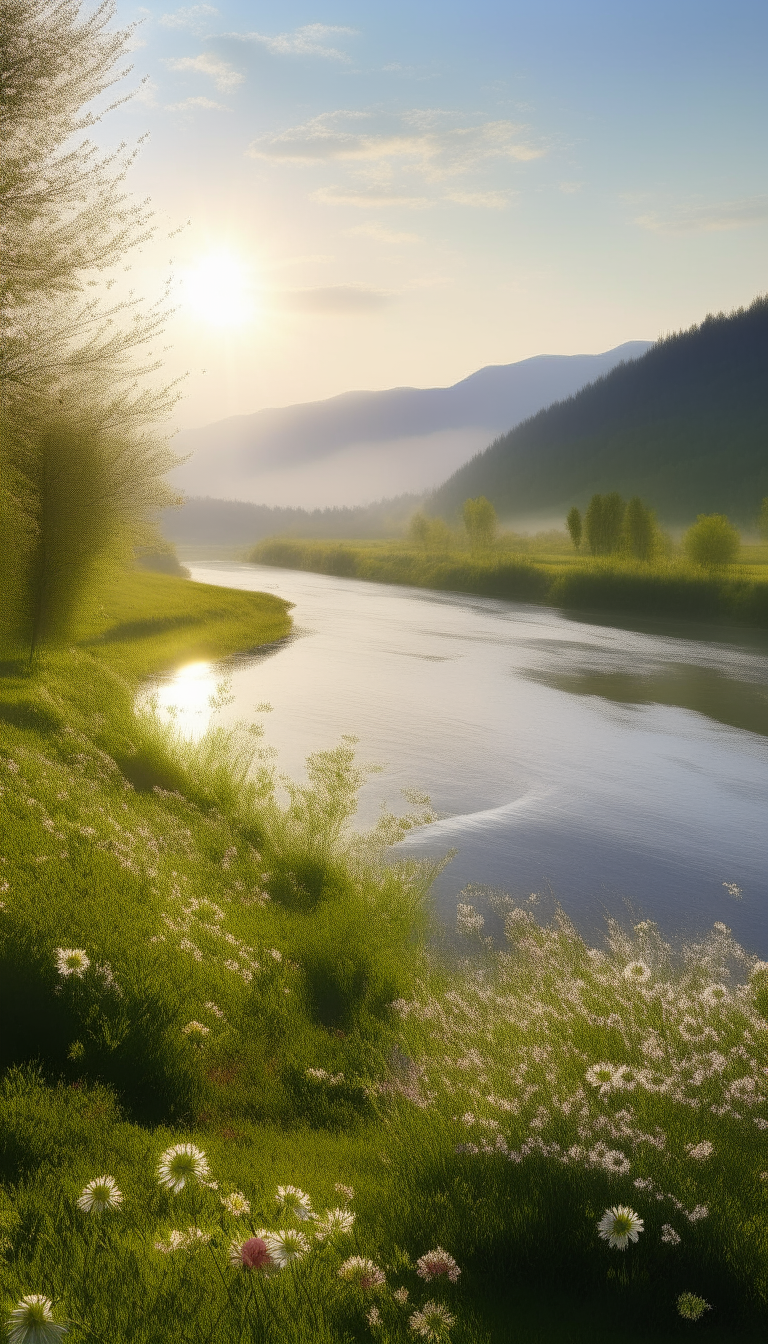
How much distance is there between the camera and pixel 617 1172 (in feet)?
17.6

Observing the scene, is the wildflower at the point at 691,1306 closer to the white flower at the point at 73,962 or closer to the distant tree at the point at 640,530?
the white flower at the point at 73,962

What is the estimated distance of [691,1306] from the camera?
13.9 ft

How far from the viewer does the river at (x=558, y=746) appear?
14.0 m

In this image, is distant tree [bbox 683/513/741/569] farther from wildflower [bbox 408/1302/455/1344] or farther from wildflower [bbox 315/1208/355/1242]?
wildflower [bbox 408/1302/455/1344]

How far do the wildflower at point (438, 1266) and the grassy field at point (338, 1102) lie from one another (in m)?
0.02

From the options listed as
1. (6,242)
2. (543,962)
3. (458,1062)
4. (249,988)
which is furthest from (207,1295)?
(6,242)

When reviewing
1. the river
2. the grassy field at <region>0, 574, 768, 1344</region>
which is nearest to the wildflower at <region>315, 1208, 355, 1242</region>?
the grassy field at <region>0, 574, 768, 1344</region>

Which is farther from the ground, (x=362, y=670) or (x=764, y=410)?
(x=764, y=410)

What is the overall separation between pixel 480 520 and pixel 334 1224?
111 m

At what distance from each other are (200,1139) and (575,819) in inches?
500

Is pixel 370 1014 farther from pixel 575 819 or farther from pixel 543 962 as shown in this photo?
pixel 575 819

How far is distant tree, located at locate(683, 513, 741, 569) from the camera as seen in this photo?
6744 cm

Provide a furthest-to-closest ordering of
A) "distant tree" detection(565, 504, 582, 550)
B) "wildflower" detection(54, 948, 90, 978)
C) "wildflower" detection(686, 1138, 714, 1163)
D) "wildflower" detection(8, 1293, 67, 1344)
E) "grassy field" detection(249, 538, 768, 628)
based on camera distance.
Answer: "distant tree" detection(565, 504, 582, 550) < "grassy field" detection(249, 538, 768, 628) < "wildflower" detection(54, 948, 90, 978) < "wildflower" detection(686, 1138, 714, 1163) < "wildflower" detection(8, 1293, 67, 1344)

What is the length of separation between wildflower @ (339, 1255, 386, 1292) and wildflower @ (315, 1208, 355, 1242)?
14 centimetres
